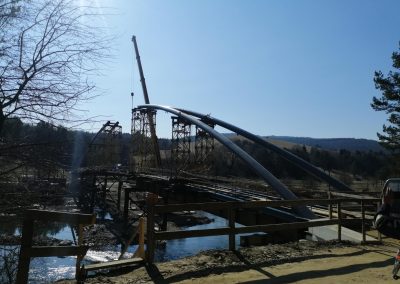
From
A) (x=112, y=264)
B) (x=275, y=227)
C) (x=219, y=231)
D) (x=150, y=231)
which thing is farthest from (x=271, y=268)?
(x=112, y=264)

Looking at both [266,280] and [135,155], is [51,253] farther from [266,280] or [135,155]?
[135,155]

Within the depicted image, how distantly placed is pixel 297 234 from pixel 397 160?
19.6 metres

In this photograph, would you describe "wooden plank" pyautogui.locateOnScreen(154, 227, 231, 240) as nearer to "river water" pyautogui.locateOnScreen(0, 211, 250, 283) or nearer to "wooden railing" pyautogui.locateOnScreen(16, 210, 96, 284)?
"wooden railing" pyautogui.locateOnScreen(16, 210, 96, 284)

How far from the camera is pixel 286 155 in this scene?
49031 mm

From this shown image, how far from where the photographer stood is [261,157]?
11106 cm

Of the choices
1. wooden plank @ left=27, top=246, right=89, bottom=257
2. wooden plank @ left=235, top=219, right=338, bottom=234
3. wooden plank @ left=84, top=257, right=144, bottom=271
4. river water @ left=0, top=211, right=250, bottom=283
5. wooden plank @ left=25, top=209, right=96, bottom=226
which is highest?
wooden plank @ left=25, top=209, right=96, bottom=226

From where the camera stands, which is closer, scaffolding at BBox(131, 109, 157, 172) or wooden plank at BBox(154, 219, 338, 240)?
wooden plank at BBox(154, 219, 338, 240)

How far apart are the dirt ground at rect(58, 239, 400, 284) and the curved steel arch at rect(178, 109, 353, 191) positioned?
31710mm

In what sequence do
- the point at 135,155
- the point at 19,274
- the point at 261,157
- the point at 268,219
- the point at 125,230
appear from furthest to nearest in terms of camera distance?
the point at 261,157, the point at 135,155, the point at 125,230, the point at 268,219, the point at 19,274

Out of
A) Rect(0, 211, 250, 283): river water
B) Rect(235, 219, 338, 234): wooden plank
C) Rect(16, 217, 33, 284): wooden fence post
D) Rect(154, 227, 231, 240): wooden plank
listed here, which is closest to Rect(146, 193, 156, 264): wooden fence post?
Rect(154, 227, 231, 240): wooden plank

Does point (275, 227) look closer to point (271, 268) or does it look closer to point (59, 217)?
point (271, 268)

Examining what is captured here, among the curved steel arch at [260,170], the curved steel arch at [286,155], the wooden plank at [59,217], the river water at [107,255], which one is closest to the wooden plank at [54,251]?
the wooden plank at [59,217]

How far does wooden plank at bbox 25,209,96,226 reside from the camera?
17.2 feet

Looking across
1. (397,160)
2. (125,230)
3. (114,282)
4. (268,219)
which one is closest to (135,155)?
(125,230)
